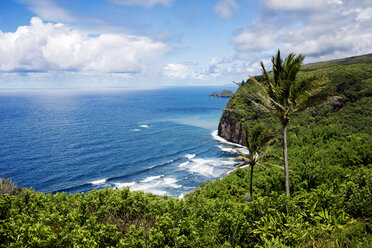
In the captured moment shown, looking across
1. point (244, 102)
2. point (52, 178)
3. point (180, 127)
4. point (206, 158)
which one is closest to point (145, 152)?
point (206, 158)

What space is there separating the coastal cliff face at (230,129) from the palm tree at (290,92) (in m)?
57.4

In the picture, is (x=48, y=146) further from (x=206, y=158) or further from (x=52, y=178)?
(x=206, y=158)

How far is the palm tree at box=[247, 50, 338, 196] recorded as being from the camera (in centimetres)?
1070

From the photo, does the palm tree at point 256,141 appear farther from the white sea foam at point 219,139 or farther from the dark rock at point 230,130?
the white sea foam at point 219,139

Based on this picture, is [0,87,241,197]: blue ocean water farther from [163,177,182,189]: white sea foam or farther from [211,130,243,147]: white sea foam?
[211,130,243,147]: white sea foam

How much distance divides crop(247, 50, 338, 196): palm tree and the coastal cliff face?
188 ft

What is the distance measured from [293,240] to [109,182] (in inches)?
1524

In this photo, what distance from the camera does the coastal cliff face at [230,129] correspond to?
6938cm

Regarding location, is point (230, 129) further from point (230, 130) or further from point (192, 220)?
point (192, 220)

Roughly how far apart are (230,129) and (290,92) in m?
61.7

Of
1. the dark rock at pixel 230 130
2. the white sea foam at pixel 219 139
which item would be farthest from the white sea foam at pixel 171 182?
the dark rock at pixel 230 130

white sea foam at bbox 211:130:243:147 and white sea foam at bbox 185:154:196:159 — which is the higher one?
white sea foam at bbox 211:130:243:147

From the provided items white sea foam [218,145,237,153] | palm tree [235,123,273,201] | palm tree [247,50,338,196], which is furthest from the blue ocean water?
palm tree [247,50,338,196]

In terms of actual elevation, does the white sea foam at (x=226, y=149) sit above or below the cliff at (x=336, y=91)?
below
